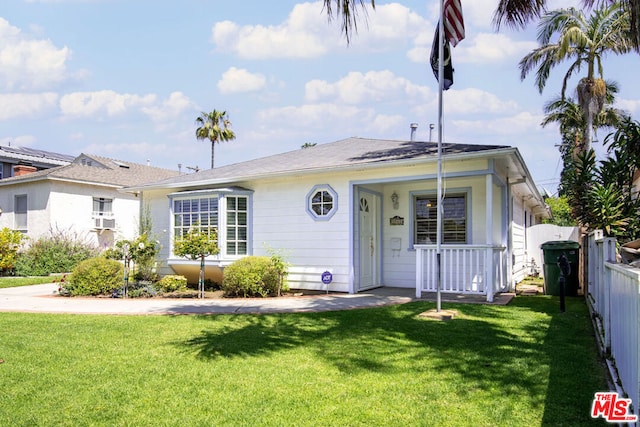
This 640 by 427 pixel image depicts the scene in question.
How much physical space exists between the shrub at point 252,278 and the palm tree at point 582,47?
39.2ft

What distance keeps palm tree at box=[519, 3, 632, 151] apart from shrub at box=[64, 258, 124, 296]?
15383 millimetres

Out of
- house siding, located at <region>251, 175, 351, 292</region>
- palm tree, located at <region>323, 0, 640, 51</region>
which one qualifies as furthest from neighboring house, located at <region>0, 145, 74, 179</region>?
palm tree, located at <region>323, 0, 640, 51</region>

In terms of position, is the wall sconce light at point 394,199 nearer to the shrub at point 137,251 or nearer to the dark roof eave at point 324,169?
the dark roof eave at point 324,169

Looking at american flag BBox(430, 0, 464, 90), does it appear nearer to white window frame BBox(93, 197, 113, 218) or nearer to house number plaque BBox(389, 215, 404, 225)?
house number plaque BBox(389, 215, 404, 225)

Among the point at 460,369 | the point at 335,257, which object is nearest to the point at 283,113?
the point at 335,257

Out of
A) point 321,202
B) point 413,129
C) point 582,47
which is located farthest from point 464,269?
point 582,47

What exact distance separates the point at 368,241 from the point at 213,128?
23.6m

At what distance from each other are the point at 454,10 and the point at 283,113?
1321 centimetres

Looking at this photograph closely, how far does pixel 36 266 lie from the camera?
16.7 meters

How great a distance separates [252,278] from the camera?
1010 cm

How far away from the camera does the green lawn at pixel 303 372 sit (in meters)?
3.45

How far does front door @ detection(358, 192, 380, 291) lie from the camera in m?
11.0

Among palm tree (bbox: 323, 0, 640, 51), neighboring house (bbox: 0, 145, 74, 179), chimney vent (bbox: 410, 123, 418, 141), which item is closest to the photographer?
palm tree (bbox: 323, 0, 640, 51)
